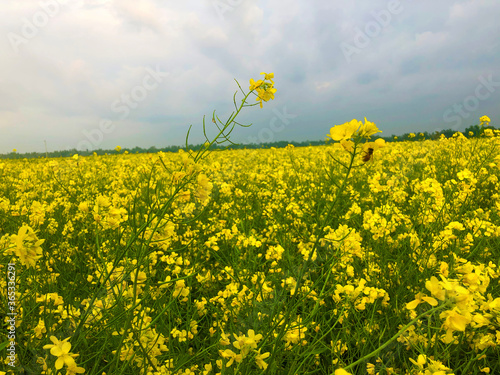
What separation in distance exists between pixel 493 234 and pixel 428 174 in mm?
2609

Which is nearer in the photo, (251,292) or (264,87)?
(264,87)

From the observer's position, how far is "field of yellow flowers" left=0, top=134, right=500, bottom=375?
0.94 m

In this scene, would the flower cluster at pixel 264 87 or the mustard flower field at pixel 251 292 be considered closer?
the mustard flower field at pixel 251 292

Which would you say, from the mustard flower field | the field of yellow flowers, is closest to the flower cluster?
the mustard flower field

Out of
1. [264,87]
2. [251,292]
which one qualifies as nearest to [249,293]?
[251,292]

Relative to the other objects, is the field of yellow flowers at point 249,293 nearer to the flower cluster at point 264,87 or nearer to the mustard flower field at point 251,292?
the mustard flower field at point 251,292

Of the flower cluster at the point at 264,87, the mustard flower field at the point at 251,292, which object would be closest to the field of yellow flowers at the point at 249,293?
the mustard flower field at the point at 251,292

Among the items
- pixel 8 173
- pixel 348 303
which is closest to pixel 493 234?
pixel 348 303

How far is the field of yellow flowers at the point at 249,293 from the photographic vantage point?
942 mm

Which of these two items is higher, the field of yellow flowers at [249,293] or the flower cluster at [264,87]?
the flower cluster at [264,87]

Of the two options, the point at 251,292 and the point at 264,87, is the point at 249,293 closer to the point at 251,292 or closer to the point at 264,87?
the point at 251,292

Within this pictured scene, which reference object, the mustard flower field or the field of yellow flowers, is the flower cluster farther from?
the field of yellow flowers

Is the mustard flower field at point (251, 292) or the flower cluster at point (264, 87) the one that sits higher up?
the flower cluster at point (264, 87)

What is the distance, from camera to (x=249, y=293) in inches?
66.5
